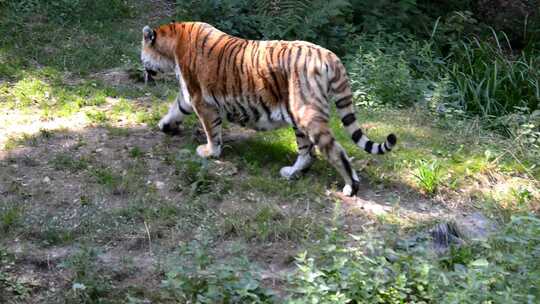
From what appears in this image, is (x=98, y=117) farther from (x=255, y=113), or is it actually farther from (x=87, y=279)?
(x=87, y=279)

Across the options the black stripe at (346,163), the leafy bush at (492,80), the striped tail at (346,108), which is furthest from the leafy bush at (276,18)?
the black stripe at (346,163)

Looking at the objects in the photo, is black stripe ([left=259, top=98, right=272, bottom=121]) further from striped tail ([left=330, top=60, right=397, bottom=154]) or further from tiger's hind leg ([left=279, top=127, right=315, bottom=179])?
striped tail ([left=330, top=60, right=397, bottom=154])

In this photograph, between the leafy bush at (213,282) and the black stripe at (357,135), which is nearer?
the leafy bush at (213,282)

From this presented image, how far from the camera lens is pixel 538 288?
4.55 metres

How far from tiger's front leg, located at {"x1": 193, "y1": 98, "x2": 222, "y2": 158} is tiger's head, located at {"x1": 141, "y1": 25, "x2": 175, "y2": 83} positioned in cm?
57

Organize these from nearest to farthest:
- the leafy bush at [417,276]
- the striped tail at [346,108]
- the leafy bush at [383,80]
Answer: the leafy bush at [417,276], the striped tail at [346,108], the leafy bush at [383,80]

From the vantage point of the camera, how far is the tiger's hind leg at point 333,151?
20.9ft

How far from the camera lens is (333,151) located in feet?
21.1

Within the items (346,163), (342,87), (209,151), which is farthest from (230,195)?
(342,87)

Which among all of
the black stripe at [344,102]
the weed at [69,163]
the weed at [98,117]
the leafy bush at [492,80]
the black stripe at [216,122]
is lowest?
the leafy bush at [492,80]

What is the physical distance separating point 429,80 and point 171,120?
12.1ft

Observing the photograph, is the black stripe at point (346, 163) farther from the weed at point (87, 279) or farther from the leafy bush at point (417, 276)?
the weed at point (87, 279)

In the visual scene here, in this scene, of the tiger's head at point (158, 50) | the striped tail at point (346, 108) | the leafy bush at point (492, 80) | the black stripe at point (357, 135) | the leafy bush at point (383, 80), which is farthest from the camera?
the leafy bush at point (492, 80)

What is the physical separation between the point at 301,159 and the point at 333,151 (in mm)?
521
